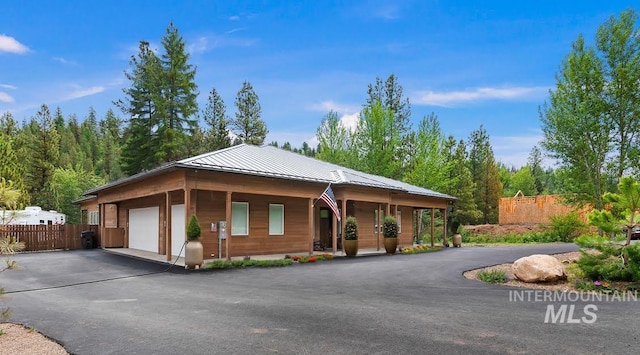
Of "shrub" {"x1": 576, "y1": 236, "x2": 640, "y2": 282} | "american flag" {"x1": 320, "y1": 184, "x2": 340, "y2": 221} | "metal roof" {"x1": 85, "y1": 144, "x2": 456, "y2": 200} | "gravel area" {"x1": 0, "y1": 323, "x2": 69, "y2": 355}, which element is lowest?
"gravel area" {"x1": 0, "y1": 323, "x2": 69, "y2": 355}

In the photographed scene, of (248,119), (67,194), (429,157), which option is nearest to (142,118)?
(248,119)

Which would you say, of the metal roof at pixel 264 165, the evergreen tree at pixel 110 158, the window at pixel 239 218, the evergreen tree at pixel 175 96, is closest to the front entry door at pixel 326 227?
the metal roof at pixel 264 165

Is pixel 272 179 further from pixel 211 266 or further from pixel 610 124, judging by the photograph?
pixel 610 124

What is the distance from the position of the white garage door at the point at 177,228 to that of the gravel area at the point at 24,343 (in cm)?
977

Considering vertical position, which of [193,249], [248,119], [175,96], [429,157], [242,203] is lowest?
[193,249]

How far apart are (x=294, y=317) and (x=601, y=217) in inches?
285

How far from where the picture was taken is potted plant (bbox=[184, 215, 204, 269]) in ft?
41.3

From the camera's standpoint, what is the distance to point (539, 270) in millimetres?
9469

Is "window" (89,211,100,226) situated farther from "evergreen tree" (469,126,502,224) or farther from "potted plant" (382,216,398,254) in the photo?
"evergreen tree" (469,126,502,224)

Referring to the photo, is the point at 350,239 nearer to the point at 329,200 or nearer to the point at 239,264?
the point at 329,200

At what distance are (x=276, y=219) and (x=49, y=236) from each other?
13137 millimetres

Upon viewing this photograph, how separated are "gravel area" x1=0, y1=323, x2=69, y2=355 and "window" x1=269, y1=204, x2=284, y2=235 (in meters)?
11.5

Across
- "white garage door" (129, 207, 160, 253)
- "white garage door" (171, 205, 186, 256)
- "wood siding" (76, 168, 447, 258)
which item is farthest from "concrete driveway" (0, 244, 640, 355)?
"white garage door" (129, 207, 160, 253)

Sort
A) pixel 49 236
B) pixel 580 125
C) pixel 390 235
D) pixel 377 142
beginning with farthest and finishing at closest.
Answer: pixel 377 142 → pixel 580 125 → pixel 49 236 → pixel 390 235
